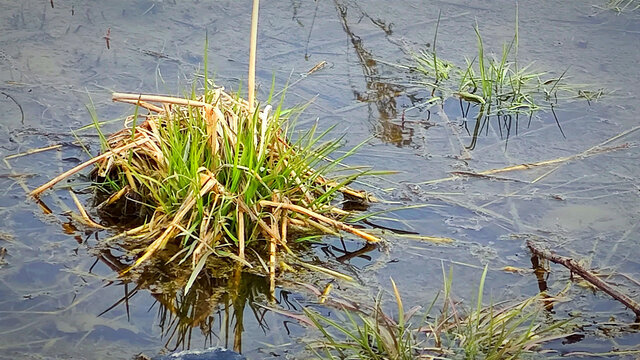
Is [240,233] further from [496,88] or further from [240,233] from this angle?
[496,88]

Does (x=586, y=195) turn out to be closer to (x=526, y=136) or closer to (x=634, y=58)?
(x=526, y=136)

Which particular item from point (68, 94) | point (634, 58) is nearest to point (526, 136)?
point (634, 58)

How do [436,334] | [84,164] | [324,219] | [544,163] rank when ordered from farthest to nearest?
[544,163], [84,164], [324,219], [436,334]

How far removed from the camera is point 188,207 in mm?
3045

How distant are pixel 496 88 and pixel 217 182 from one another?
6.02ft

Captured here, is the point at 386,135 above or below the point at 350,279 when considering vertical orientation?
above

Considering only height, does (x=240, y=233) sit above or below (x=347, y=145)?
below

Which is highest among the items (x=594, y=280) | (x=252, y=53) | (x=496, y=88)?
(x=252, y=53)

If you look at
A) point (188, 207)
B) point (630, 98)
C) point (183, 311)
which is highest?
point (630, 98)

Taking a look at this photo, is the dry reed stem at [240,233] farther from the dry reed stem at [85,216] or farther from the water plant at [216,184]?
the dry reed stem at [85,216]

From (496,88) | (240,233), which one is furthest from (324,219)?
(496,88)

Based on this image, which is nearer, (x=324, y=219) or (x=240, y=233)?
(x=240, y=233)

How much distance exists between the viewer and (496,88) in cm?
437

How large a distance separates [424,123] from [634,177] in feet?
3.19
